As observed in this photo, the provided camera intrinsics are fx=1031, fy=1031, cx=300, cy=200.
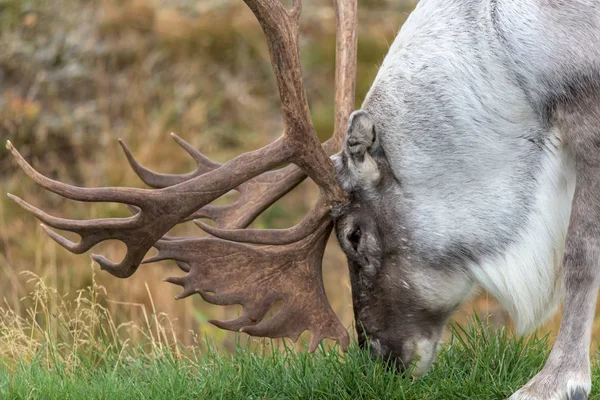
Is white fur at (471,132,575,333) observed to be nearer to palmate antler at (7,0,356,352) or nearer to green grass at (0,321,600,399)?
green grass at (0,321,600,399)

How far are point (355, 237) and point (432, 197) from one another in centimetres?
38

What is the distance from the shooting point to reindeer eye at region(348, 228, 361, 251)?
166 inches

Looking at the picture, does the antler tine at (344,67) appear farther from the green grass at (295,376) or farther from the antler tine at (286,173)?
the green grass at (295,376)

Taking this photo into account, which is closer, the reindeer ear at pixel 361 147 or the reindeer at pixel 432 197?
the reindeer at pixel 432 197

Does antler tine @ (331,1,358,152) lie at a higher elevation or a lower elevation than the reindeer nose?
higher

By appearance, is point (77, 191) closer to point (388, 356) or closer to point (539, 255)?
point (388, 356)

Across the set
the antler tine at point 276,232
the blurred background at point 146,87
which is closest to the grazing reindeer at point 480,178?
the antler tine at point 276,232

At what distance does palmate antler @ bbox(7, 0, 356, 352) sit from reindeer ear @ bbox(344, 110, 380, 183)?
101 millimetres

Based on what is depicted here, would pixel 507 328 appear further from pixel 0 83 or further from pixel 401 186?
pixel 0 83

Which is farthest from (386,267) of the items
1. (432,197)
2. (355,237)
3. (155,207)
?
(155,207)

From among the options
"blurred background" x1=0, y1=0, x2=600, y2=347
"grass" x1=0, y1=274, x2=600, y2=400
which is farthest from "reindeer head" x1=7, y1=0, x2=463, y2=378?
"blurred background" x1=0, y1=0, x2=600, y2=347

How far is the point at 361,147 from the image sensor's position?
Answer: 4.09m

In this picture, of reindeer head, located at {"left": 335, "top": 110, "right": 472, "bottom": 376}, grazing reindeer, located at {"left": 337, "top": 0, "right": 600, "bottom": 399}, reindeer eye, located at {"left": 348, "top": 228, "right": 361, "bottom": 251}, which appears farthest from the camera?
reindeer eye, located at {"left": 348, "top": 228, "right": 361, "bottom": 251}

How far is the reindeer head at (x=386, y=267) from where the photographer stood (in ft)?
13.5
